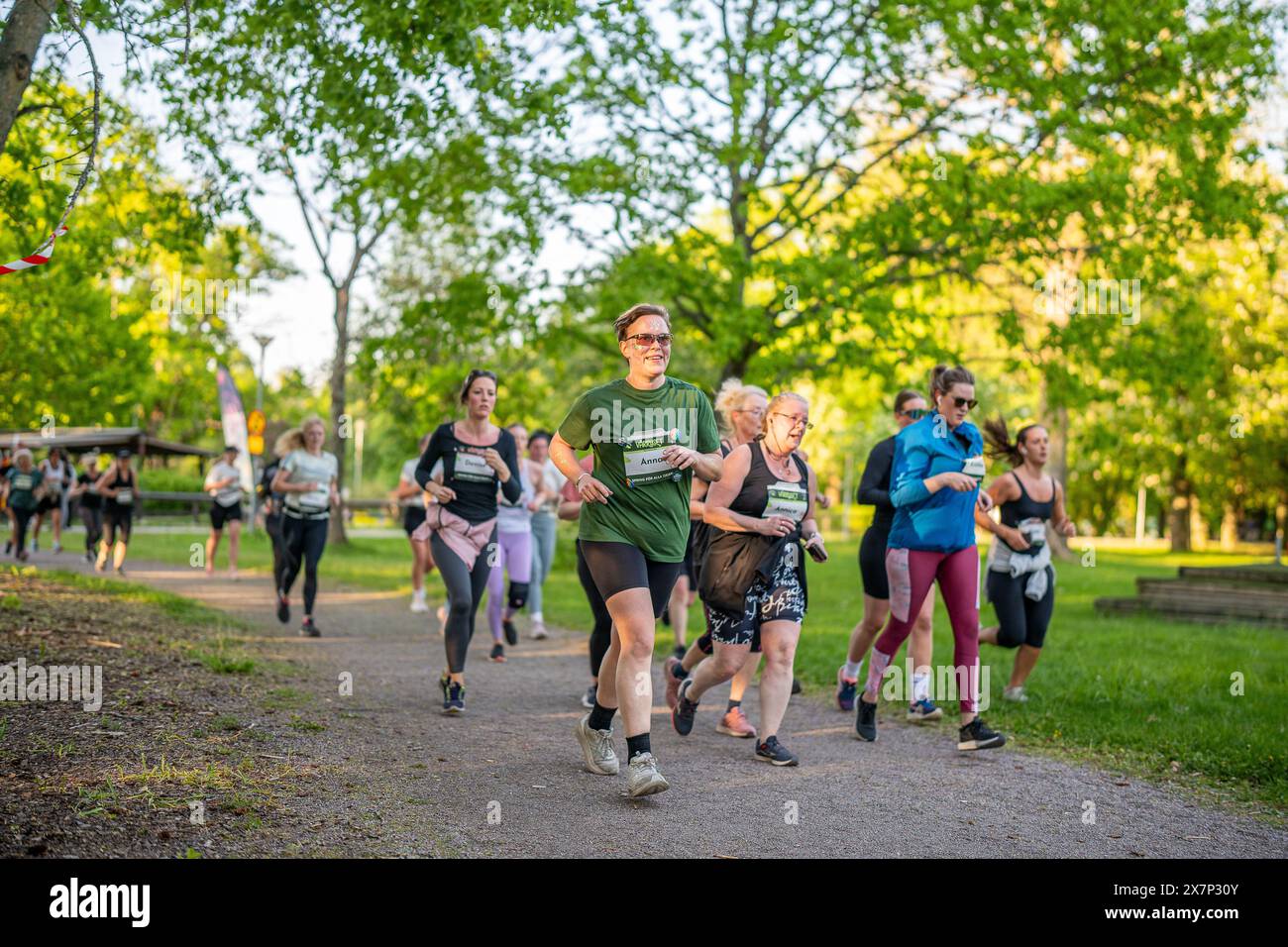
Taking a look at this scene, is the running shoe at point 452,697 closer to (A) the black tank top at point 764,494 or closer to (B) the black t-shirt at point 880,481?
(A) the black tank top at point 764,494

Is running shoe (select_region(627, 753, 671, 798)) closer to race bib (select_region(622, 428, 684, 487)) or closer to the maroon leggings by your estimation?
race bib (select_region(622, 428, 684, 487))

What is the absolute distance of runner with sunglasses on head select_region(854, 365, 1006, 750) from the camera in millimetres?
7254

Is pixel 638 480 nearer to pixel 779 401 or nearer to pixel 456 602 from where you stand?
pixel 779 401

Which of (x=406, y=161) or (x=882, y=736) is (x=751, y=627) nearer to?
(x=882, y=736)

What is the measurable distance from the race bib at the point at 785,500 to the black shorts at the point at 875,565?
1757 mm

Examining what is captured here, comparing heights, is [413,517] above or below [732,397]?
below

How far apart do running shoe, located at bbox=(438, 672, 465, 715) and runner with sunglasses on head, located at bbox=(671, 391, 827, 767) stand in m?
1.83

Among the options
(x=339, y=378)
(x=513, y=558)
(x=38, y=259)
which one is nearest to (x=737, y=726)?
(x=513, y=558)

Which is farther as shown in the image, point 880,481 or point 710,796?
point 880,481

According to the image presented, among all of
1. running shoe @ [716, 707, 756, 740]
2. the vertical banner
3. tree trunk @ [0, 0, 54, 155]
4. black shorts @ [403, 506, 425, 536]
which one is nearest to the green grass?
running shoe @ [716, 707, 756, 740]

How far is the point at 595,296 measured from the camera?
1853cm

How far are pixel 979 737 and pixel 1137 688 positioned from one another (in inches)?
117

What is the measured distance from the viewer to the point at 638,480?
588cm
